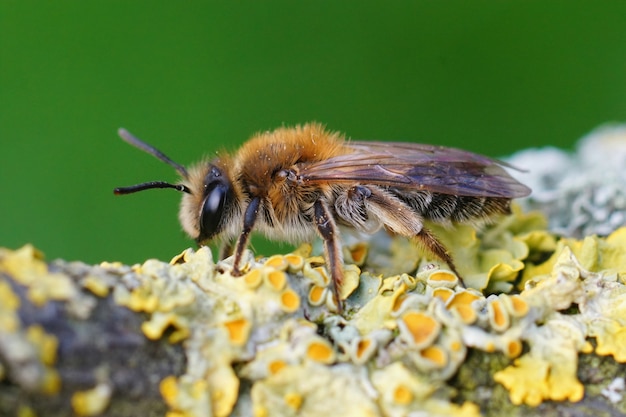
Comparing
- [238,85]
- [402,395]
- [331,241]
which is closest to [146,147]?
[331,241]

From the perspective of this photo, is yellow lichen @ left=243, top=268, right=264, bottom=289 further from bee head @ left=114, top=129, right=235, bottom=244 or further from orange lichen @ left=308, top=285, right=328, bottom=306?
bee head @ left=114, top=129, right=235, bottom=244

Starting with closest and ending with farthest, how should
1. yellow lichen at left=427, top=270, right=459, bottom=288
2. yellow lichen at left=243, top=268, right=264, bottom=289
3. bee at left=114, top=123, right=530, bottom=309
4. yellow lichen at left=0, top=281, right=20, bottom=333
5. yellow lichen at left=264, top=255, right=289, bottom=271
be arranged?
yellow lichen at left=0, top=281, right=20, bottom=333 < yellow lichen at left=243, top=268, right=264, bottom=289 < yellow lichen at left=264, top=255, right=289, bottom=271 < yellow lichen at left=427, top=270, right=459, bottom=288 < bee at left=114, top=123, right=530, bottom=309

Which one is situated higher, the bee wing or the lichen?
the bee wing

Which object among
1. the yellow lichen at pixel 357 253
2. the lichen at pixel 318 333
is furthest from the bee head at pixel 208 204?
the lichen at pixel 318 333

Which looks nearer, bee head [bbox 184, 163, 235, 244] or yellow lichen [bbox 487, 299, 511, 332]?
yellow lichen [bbox 487, 299, 511, 332]

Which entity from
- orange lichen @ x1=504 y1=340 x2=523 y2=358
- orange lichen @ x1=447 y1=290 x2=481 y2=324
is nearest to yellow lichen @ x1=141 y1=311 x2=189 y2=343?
orange lichen @ x1=447 y1=290 x2=481 y2=324

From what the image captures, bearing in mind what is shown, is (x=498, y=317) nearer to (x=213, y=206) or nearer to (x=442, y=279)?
(x=442, y=279)

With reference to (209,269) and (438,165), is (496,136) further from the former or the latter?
(209,269)

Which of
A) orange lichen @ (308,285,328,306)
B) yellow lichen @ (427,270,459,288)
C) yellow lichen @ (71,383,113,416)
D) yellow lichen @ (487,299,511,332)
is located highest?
yellow lichen @ (427,270,459,288)
